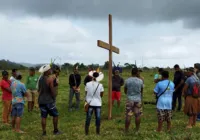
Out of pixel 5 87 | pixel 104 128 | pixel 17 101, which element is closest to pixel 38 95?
pixel 17 101

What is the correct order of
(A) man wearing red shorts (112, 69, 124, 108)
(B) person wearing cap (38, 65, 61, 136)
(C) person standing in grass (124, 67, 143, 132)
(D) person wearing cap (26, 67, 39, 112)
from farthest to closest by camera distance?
(A) man wearing red shorts (112, 69, 124, 108)
(D) person wearing cap (26, 67, 39, 112)
(C) person standing in grass (124, 67, 143, 132)
(B) person wearing cap (38, 65, 61, 136)

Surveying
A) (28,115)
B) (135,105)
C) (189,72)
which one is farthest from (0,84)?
(189,72)

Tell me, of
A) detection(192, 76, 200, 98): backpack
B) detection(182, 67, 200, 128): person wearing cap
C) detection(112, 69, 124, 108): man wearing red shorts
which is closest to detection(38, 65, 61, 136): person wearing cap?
detection(182, 67, 200, 128): person wearing cap

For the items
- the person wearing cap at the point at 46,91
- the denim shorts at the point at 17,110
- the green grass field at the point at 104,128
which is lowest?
the green grass field at the point at 104,128

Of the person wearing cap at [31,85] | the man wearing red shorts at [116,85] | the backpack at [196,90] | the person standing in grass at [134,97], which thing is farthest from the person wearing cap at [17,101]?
the man wearing red shorts at [116,85]

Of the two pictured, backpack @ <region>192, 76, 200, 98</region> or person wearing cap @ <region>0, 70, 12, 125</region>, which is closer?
backpack @ <region>192, 76, 200, 98</region>

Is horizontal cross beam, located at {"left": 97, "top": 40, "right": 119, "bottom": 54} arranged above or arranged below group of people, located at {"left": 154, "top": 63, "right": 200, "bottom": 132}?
above

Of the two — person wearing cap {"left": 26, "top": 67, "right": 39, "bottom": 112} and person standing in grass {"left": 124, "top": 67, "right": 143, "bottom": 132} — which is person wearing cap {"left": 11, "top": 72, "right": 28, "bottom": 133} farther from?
person wearing cap {"left": 26, "top": 67, "right": 39, "bottom": 112}

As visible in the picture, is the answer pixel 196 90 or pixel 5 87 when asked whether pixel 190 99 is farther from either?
pixel 5 87

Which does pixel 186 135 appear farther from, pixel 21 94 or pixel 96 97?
pixel 21 94

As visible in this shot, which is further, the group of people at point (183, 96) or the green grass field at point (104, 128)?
the group of people at point (183, 96)

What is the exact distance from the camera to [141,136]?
9336 mm

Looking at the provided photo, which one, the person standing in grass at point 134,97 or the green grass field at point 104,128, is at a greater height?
the person standing in grass at point 134,97

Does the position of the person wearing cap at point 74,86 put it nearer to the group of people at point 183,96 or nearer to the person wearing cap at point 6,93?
the person wearing cap at point 6,93
